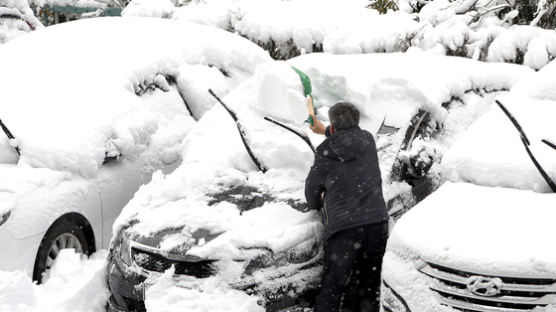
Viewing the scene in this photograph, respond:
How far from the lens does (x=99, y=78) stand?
554 cm

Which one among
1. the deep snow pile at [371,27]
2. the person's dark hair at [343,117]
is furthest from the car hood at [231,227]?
the deep snow pile at [371,27]

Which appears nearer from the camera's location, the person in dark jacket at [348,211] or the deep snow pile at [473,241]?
the deep snow pile at [473,241]

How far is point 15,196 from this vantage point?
14.5 ft

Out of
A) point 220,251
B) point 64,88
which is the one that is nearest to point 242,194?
point 220,251

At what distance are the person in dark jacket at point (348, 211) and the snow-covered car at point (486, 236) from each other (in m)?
0.42

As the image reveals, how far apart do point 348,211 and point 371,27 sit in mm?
6776

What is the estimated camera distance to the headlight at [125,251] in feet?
13.3

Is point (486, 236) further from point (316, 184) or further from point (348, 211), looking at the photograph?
point (316, 184)

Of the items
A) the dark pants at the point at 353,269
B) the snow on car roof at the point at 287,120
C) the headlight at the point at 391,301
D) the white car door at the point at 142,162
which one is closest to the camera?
the headlight at the point at 391,301

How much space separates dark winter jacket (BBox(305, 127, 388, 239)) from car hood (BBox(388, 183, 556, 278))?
404 mm

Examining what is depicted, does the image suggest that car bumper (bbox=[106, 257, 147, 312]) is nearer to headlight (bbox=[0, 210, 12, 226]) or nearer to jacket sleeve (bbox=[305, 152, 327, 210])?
headlight (bbox=[0, 210, 12, 226])

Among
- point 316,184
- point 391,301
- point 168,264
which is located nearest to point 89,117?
point 168,264

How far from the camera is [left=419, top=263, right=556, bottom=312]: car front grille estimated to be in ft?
9.50

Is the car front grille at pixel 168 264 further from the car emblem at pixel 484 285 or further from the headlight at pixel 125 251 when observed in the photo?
the car emblem at pixel 484 285
